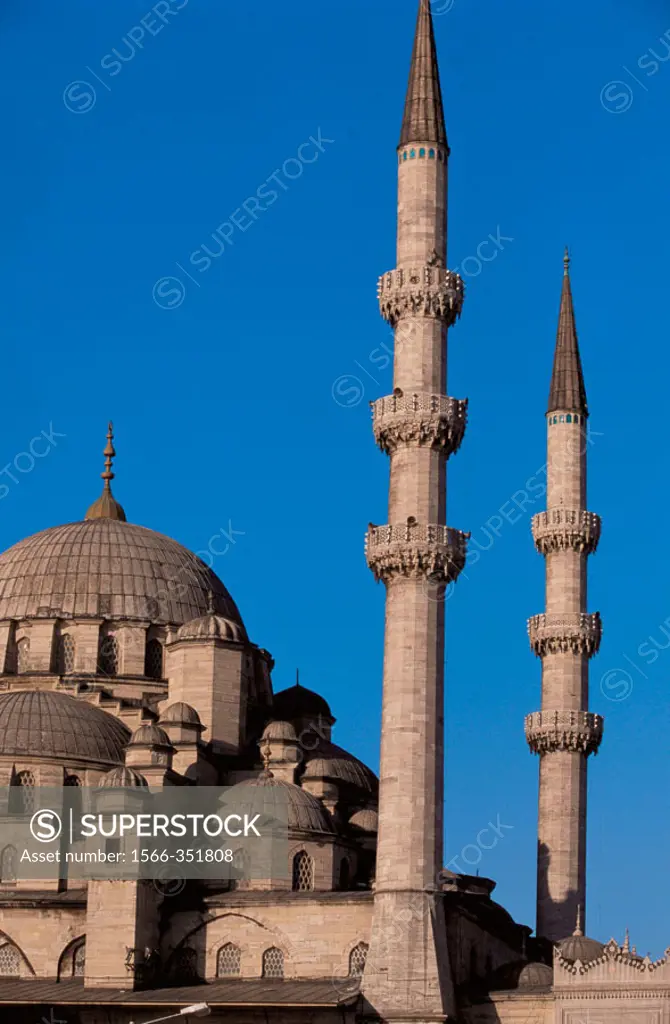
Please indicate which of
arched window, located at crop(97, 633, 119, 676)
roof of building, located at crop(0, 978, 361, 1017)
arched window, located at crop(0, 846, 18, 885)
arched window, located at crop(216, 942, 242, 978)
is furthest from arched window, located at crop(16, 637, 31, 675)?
arched window, located at crop(216, 942, 242, 978)

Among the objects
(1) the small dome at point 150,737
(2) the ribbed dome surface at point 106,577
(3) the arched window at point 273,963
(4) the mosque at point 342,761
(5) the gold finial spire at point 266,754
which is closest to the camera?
(4) the mosque at point 342,761

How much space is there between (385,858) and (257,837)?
22.7 feet

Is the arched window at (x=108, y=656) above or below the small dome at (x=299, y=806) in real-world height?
above

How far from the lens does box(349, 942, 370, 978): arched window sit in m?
39.8

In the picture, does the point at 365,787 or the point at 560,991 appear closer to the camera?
the point at 560,991

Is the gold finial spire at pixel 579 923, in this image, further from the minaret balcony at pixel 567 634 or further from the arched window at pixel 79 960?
the arched window at pixel 79 960

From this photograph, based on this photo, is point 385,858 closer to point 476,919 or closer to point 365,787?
point 476,919

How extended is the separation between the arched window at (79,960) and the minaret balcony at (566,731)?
485 inches

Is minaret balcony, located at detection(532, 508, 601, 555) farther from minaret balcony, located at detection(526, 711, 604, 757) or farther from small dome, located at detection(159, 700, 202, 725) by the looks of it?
→ small dome, located at detection(159, 700, 202, 725)

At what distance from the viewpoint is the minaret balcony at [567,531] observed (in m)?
49.6

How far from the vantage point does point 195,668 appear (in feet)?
167

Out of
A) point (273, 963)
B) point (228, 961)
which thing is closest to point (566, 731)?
point (273, 963)

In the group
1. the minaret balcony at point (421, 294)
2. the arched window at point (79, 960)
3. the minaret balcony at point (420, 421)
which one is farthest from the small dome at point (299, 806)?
the minaret balcony at point (421, 294)

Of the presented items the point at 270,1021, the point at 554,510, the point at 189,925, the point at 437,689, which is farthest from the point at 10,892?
the point at 554,510
